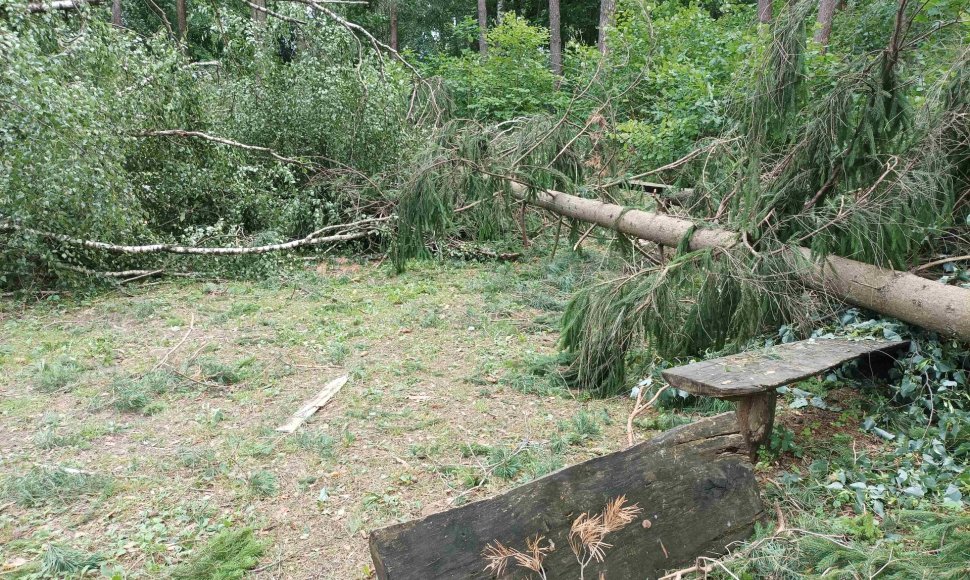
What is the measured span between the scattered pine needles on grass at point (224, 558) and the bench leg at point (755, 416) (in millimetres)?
2127

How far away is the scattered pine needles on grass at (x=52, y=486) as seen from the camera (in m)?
2.97

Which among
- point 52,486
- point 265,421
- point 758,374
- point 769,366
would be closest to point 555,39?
point 265,421

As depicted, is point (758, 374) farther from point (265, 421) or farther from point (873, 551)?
point (265, 421)

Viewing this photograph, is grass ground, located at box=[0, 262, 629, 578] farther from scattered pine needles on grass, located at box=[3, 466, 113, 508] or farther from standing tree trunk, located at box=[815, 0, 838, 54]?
standing tree trunk, located at box=[815, 0, 838, 54]

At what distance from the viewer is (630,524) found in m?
2.29

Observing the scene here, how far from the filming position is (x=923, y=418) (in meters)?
3.12

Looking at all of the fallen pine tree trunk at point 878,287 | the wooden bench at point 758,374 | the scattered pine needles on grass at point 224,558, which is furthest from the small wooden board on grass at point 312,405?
the fallen pine tree trunk at point 878,287

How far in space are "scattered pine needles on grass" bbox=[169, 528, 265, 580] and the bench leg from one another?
83.7 inches

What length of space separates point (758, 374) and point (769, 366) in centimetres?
15

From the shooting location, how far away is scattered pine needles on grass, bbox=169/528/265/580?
2455mm

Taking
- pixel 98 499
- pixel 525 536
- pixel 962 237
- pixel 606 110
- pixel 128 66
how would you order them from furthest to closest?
pixel 606 110, pixel 128 66, pixel 962 237, pixel 98 499, pixel 525 536

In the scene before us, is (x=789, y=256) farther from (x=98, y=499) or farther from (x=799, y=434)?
(x=98, y=499)

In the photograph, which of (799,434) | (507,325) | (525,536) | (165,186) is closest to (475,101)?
(165,186)

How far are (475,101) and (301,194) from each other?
6.89 metres
